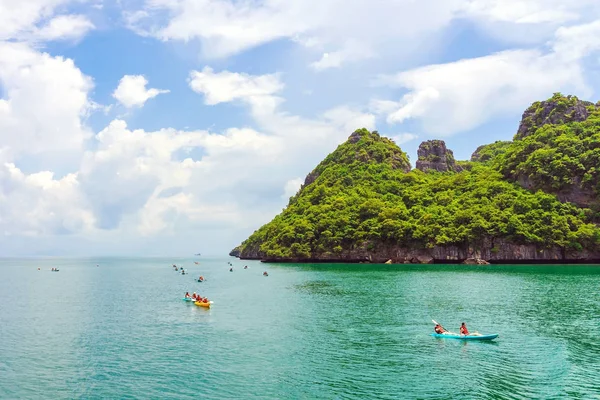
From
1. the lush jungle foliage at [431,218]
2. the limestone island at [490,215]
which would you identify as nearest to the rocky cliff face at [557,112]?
the limestone island at [490,215]

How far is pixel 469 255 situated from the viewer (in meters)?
145

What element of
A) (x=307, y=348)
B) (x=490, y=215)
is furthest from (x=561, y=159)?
(x=307, y=348)

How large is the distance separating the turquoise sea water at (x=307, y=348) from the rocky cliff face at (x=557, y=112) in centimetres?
13714

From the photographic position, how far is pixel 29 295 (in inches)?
3127

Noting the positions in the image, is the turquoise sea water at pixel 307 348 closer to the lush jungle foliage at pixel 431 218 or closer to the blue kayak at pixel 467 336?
the blue kayak at pixel 467 336

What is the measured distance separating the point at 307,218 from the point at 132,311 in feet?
405

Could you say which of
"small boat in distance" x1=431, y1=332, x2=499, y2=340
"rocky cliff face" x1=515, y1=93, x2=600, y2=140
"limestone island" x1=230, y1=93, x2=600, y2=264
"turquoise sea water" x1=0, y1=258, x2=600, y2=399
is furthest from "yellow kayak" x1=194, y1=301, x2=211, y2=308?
"rocky cliff face" x1=515, y1=93, x2=600, y2=140

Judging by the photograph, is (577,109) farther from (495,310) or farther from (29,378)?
(29,378)

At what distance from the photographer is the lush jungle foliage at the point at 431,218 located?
137 metres

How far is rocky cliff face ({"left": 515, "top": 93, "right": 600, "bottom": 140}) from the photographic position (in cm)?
17800

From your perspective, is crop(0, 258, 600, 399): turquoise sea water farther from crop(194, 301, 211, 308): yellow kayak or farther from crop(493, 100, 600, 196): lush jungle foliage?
crop(493, 100, 600, 196): lush jungle foliage

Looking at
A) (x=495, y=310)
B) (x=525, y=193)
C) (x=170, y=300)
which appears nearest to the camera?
(x=495, y=310)

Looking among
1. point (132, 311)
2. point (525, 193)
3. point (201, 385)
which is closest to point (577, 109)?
point (525, 193)

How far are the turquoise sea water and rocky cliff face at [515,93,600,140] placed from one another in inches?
5399
